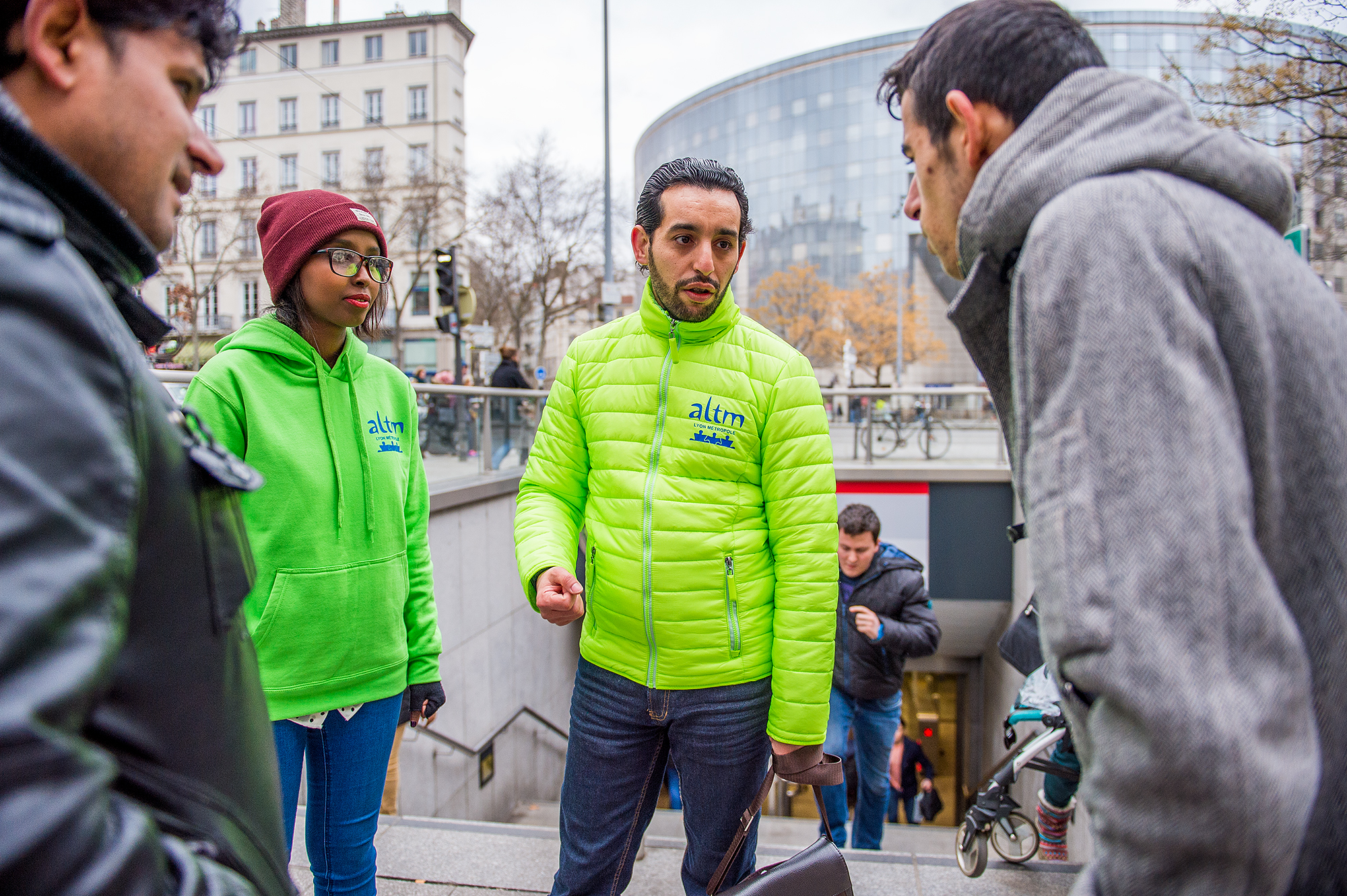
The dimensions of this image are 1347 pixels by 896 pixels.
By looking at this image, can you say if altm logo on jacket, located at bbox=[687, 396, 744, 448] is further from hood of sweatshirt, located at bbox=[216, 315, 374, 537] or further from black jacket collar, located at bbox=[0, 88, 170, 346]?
black jacket collar, located at bbox=[0, 88, 170, 346]

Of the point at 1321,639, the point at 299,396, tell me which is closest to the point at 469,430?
the point at 299,396

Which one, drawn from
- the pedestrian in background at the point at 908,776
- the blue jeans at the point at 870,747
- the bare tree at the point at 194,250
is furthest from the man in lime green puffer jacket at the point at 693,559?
the bare tree at the point at 194,250

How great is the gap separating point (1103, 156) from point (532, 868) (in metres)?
3.48

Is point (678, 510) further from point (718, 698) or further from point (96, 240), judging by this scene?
point (96, 240)

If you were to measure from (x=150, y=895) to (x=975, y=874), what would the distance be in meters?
3.52

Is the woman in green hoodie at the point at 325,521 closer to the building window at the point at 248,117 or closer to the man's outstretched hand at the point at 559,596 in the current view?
the man's outstretched hand at the point at 559,596

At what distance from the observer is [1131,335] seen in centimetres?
78

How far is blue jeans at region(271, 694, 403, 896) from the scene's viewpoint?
2105 millimetres

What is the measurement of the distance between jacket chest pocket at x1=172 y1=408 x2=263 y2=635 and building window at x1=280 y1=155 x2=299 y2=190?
50219mm

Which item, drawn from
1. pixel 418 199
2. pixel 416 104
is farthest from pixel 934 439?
pixel 416 104

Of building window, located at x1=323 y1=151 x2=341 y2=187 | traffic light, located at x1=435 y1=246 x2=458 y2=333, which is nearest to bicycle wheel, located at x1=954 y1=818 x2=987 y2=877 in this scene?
traffic light, located at x1=435 y1=246 x2=458 y2=333

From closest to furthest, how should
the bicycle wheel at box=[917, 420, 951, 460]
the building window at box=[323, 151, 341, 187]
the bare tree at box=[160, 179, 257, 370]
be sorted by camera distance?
1. the bicycle wheel at box=[917, 420, 951, 460]
2. the bare tree at box=[160, 179, 257, 370]
3. the building window at box=[323, 151, 341, 187]

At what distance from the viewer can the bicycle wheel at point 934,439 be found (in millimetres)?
10781

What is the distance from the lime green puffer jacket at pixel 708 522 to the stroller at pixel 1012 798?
6.40 feet
